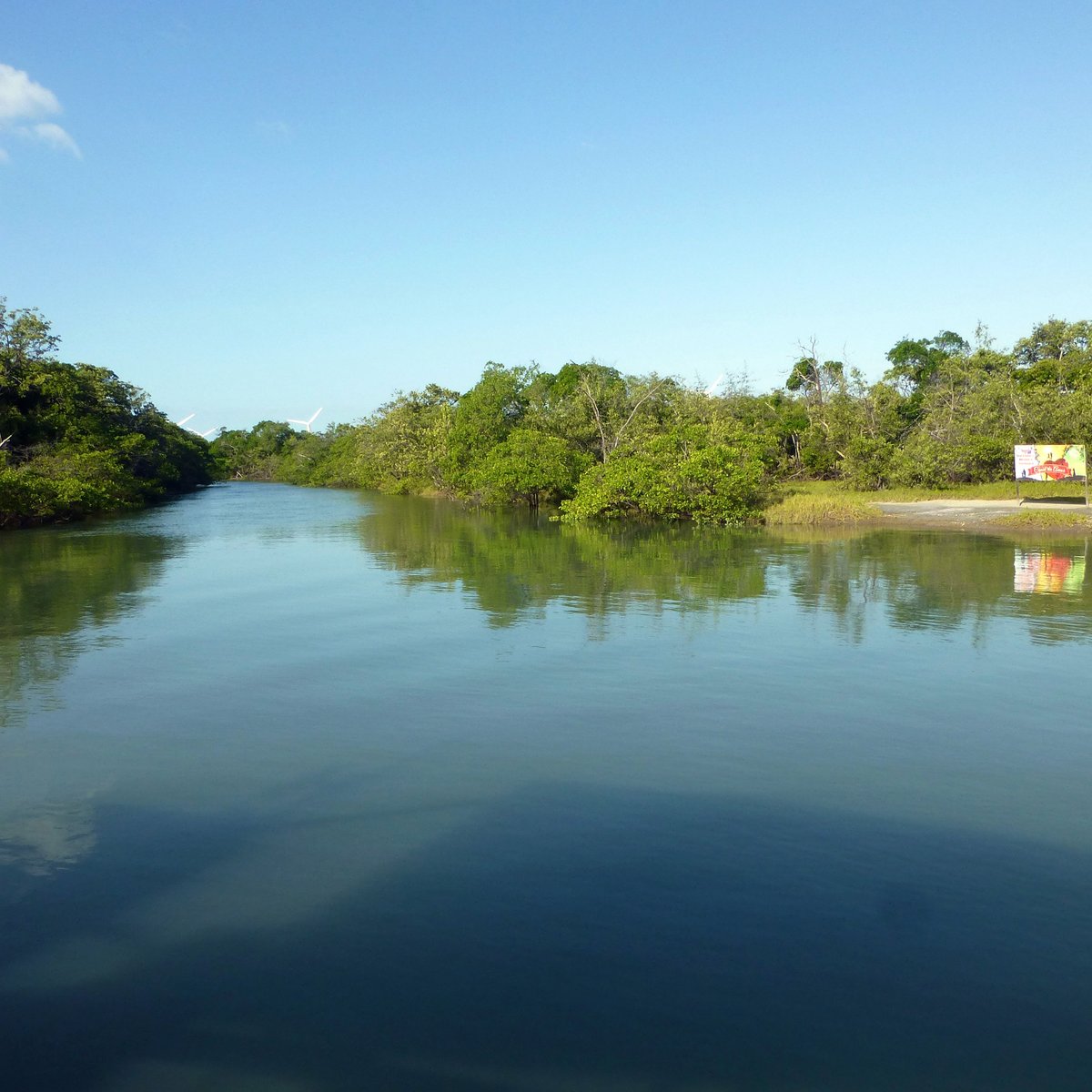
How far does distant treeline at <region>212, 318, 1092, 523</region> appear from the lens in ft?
113

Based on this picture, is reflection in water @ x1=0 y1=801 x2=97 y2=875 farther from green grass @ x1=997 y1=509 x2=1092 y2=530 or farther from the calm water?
green grass @ x1=997 y1=509 x2=1092 y2=530

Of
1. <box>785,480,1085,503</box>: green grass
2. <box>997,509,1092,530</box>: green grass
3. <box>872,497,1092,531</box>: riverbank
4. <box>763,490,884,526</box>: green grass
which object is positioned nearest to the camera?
<box>997,509,1092,530</box>: green grass

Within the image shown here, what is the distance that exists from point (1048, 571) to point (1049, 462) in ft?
42.3

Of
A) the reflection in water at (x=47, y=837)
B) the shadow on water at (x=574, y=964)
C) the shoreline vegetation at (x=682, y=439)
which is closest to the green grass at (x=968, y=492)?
the shoreline vegetation at (x=682, y=439)

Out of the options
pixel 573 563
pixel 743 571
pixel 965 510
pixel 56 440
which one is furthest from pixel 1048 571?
pixel 56 440

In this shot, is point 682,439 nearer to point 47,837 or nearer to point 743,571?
point 743,571

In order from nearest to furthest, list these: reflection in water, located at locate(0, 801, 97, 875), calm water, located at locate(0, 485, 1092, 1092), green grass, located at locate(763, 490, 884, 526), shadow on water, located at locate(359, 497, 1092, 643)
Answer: calm water, located at locate(0, 485, 1092, 1092), reflection in water, located at locate(0, 801, 97, 875), shadow on water, located at locate(359, 497, 1092, 643), green grass, located at locate(763, 490, 884, 526)

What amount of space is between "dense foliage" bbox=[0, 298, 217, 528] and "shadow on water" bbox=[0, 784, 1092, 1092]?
31.6 meters

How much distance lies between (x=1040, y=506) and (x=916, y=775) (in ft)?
87.3

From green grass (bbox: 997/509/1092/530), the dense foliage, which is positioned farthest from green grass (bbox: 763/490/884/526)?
the dense foliage

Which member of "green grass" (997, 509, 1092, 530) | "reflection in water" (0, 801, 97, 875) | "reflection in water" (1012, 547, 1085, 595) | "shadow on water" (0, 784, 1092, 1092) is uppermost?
"green grass" (997, 509, 1092, 530)

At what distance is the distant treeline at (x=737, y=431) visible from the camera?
34594 mm

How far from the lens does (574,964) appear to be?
5238mm

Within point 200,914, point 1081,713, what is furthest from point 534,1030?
point 1081,713
